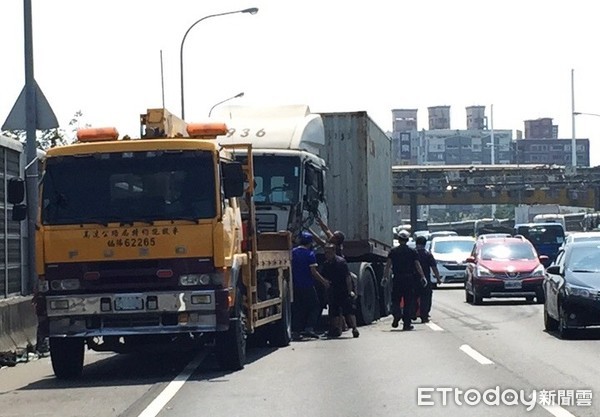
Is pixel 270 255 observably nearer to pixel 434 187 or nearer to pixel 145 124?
pixel 145 124

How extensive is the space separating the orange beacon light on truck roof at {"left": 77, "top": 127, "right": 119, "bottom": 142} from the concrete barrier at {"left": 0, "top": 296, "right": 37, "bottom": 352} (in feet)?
10.3

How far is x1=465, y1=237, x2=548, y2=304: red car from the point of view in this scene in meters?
30.1

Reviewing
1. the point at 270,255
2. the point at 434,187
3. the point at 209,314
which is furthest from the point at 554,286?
the point at 434,187

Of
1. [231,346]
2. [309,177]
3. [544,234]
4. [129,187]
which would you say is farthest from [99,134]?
[544,234]

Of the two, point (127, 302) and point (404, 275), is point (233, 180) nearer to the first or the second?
point (127, 302)

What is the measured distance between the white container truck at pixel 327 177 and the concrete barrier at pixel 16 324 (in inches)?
147

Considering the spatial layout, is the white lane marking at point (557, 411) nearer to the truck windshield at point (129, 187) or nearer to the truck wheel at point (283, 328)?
the truck windshield at point (129, 187)

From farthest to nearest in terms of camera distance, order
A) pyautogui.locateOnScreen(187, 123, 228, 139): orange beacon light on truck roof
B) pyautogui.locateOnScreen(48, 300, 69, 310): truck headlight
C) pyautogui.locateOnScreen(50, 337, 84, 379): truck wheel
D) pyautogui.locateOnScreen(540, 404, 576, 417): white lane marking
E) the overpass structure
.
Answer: the overpass structure → pyautogui.locateOnScreen(187, 123, 228, 139): orange beacon light on truck roof → pyautogui.locateOnScreen(50, 337, 84, 379): truck wheel → pyautogui.locateOnScreen(48, 300, 69, 310): truck headlight → pyautogui.locateOnScreen(540, 404, 576, 417): white lane marking

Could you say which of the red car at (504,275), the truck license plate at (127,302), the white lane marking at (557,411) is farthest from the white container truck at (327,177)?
the white lane marking at (557,411)

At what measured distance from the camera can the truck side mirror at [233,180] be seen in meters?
15.4

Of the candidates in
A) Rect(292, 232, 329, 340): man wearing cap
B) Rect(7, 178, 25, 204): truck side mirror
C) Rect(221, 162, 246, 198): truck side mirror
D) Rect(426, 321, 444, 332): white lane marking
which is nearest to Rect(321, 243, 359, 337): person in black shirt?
Rect(292, 232, 329, 340): man wearing cap

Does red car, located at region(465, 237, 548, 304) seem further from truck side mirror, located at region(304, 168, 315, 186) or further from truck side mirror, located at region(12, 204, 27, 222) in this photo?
truck side mirror, located at region(12, 204, 27, 222)

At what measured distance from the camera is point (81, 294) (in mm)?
15047

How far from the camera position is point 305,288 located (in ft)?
68.7
